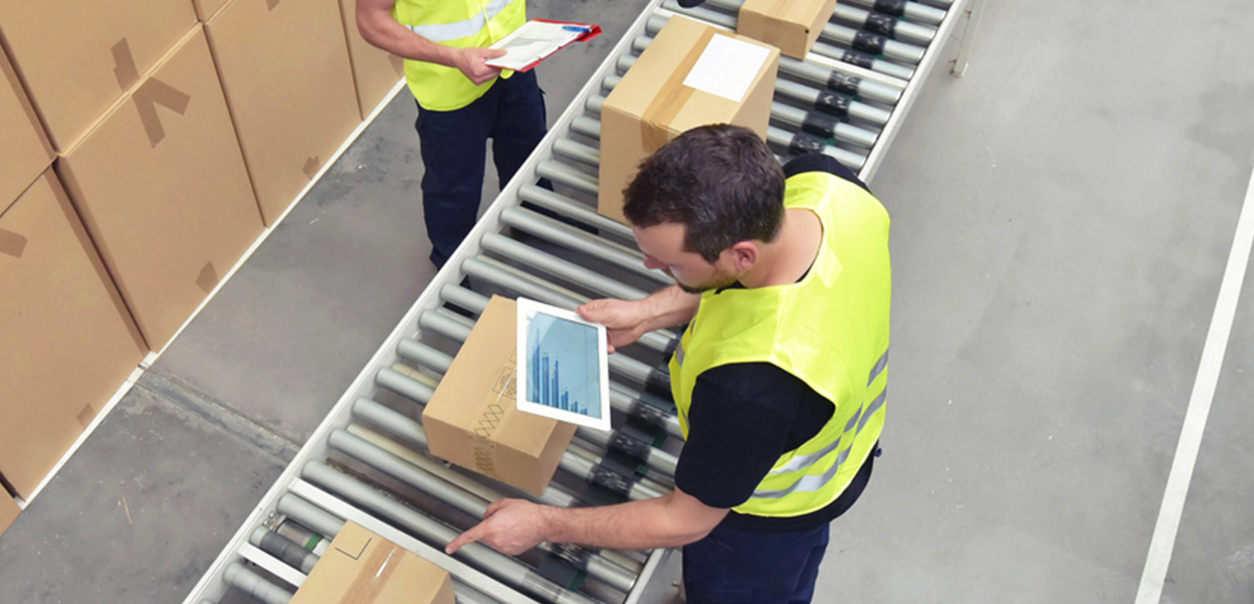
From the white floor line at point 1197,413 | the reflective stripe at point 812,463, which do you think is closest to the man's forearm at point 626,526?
the reflective stripe at point 812,463

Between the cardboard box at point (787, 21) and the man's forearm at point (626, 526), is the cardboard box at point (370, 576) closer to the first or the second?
the man's forearm at point (626, 526)

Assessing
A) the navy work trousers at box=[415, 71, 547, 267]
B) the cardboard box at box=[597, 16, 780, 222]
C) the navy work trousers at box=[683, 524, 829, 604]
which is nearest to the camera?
the navy work trousers at box=[683, 524, 829, 604]

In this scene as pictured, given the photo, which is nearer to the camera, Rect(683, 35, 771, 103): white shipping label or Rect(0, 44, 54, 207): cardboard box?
Rect(0, 44, 54, 207): cardboard box

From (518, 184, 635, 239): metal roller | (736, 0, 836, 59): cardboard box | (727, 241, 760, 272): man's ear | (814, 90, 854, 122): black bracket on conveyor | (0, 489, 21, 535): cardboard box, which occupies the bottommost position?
(0, 489, 21, 535): cardboard box

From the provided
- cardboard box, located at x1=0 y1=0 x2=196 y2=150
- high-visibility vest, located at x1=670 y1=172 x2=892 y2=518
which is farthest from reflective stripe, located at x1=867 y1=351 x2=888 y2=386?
cardboard box, located at x1=0 y1=0 x2=196 y2=150

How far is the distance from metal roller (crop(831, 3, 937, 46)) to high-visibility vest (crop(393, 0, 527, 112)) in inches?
47.4

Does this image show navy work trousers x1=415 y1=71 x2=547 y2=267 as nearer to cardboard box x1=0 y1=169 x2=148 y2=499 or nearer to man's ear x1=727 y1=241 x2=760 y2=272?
cardboard box x1=0 y1=169 x2=148 y2=499

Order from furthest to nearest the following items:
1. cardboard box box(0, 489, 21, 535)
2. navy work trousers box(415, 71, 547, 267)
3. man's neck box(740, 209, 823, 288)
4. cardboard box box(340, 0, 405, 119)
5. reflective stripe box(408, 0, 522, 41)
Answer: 1. cardboard box box(340, 0, 405, 119)
2. navy work trousers box(415, 71, 547, 267)
3. cardboard box box(0, 489, 21, 535)
4. reflective stripe box(408, 0, 522, 41)
5. man's neck box(740, 209, 823, 288)

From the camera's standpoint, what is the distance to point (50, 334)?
3.27 metres

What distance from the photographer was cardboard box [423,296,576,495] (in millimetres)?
2463

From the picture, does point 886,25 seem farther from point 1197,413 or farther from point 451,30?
point 1197,413

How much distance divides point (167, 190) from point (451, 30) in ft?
3.92

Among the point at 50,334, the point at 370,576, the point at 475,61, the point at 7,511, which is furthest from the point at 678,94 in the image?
the point at 7,511

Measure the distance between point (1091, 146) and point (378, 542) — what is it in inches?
142
